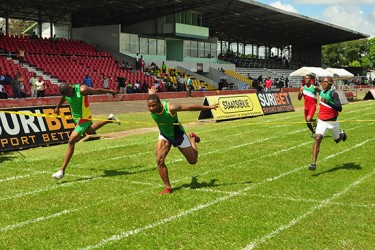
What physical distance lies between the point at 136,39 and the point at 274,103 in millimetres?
27071

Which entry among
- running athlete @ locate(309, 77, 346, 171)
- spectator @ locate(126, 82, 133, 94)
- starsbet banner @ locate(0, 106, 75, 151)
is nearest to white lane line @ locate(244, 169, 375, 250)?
running athlete @ locate(309, 77, 346, 171)

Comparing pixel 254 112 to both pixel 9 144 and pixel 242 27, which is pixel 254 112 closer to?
pixel 9 144

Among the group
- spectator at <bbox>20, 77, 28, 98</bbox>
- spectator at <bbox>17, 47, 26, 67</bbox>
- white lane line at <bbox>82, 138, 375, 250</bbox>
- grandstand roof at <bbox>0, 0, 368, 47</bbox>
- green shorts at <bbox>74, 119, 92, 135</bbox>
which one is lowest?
white lane line at <bbox>82, 138, 375, 250</bbox>

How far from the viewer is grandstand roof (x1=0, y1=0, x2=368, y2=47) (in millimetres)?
45562

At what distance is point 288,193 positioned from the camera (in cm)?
758

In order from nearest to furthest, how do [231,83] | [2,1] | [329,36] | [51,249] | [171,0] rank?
[51,249] → [2,1] → [171,0] → [231,83] → [329,36]

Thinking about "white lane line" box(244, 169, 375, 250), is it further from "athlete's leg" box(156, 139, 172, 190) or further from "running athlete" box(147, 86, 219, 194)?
"athlete's leg" box(156, 139, 172, 190)

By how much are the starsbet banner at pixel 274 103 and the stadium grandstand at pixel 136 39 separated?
14.9 metres

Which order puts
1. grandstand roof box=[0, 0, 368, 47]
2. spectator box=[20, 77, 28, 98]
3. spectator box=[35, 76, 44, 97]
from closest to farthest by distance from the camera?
spectator box=[20, 77, 28, 98] → spectator box=[35, 76, 44, 97] → grandstand roof box=[0, 0, 368, 47]

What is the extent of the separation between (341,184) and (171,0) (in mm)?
40675

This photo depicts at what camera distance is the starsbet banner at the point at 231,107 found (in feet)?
66.7

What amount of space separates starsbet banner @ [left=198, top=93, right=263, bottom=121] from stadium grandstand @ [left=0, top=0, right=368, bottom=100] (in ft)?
45.8

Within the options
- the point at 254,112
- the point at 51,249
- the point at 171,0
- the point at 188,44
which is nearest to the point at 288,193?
the point at 51,249

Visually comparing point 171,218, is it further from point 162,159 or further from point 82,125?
point 82,125
